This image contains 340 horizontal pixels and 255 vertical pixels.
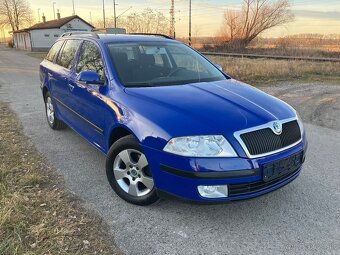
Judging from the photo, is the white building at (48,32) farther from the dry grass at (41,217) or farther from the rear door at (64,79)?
the dry grass at (41,217)

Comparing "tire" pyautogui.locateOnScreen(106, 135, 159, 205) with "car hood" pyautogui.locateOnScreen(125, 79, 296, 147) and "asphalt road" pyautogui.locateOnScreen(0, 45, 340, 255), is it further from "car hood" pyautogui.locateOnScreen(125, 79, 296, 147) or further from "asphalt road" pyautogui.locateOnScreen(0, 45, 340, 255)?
"car hood" pyautogui.locateOnScreen(125, 79, 296, 147)

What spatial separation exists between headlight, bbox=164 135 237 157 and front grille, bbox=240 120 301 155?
0.18 meters

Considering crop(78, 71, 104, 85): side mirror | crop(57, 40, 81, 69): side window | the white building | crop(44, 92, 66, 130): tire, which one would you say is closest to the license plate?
crop(78, 71, 104, 85): side mirror

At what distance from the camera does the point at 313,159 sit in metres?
4.78

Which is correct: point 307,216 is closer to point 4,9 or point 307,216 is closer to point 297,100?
point 297,100

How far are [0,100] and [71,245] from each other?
7.47 meters

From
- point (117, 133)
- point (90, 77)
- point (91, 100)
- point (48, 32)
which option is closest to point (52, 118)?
point (91, 100)

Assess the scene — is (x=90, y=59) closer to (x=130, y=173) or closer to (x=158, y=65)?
(x=158, y=65)

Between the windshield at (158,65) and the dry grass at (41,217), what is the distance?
4.76ft

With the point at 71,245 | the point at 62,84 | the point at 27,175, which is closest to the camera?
the point at 71,245

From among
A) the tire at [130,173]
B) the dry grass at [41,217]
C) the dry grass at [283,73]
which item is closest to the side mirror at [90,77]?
the tire at [130,173]

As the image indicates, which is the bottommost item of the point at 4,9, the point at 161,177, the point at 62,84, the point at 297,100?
the point at 297,100

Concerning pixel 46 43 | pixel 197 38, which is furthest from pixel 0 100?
pixel 197 38

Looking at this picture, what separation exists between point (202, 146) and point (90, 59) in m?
2.30
